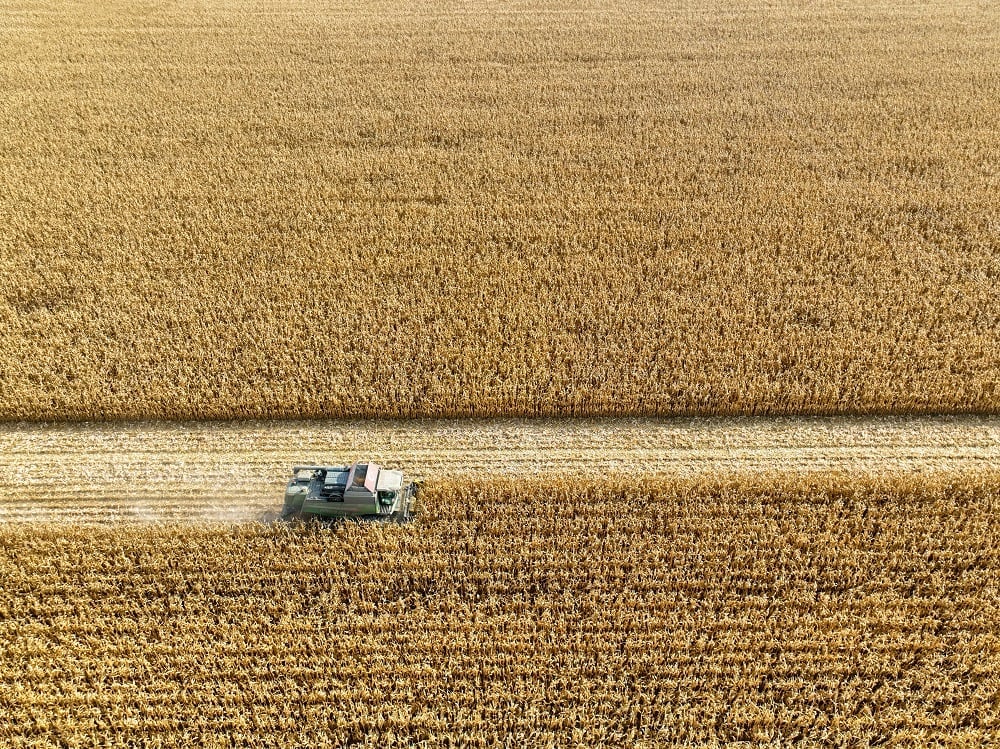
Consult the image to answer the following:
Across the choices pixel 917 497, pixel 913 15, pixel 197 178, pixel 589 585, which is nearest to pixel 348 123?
pixel 197 178

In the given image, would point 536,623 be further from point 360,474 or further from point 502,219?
point 502,219

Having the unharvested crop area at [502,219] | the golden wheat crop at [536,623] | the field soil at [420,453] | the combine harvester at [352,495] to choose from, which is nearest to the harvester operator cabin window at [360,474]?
the combine harvester at [352,495]

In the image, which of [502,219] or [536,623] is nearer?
[536,623]

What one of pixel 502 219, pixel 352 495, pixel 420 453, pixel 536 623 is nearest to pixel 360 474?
pixel 352 495

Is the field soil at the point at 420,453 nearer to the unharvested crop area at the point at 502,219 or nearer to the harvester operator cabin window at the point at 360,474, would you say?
the unharvested crop area at the point at 502,219

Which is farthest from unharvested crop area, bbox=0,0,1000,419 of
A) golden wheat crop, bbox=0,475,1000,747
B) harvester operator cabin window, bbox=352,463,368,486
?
golden wheat crop, bbox=0,475,1000,747

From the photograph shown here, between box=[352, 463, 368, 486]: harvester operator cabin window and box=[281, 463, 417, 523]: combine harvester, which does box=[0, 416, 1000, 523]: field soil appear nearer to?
box=[281, 463, 417, 523]: combine harvester
